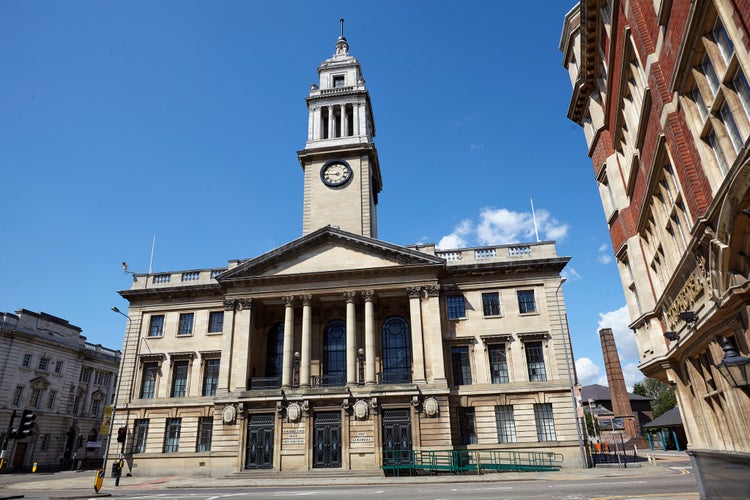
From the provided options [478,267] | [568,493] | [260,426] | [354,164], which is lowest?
[568,493]

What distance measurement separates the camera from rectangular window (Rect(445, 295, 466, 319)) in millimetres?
34188

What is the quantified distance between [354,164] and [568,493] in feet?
105

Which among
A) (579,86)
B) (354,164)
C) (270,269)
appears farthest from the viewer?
(354,164)

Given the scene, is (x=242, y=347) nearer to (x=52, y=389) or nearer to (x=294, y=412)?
(x=294, y=412)

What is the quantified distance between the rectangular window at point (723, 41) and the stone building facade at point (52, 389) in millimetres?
53837

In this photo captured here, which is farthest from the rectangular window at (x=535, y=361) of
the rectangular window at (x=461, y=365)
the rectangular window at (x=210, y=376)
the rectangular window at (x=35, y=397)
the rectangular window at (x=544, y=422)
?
the rectangular window at (x=35, y=397)

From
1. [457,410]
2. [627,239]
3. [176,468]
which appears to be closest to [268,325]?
[176,468]

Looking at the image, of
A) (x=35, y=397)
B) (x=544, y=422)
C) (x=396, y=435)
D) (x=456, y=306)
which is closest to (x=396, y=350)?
(x=456, y=306)

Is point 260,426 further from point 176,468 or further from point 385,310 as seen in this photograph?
point 385,310

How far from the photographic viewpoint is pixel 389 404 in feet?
100

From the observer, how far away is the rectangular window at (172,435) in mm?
34031

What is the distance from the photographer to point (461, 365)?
109 feet

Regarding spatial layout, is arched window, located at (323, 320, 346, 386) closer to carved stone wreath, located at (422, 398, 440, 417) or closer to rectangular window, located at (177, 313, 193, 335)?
carved stone wreath, located at (422, 398, 440, 417)

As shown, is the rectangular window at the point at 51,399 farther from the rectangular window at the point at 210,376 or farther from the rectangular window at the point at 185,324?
the rectangular window at the point at 210,376
